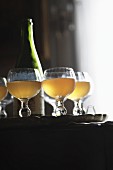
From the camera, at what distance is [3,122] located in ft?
2.41

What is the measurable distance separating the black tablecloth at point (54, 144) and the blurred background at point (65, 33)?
181 centimetres

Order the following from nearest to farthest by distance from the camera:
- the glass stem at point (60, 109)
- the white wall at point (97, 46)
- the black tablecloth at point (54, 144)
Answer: the black tablecloth at point (54, 144) < the glass stem at point (60, 109) < the white wall at point (97, 46)

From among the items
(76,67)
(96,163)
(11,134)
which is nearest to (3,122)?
(11,134)

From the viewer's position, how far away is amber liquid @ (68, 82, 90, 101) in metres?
1.12

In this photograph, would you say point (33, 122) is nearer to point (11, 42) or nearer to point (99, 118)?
point (99, 118)

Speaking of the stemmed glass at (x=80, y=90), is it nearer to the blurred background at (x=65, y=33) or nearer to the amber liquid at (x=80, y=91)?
the amber liquid at (x=80, y=91)

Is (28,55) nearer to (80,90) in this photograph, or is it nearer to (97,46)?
(80,90)

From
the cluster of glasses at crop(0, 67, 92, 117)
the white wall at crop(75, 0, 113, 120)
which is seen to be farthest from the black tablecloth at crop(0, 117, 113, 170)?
the white wall at crop(75, 0, 113, 120)

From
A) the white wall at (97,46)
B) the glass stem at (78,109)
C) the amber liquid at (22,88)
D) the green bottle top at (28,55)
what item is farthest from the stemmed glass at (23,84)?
the white wall at (97,46)

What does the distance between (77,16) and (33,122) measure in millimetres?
2041

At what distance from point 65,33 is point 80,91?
1614 mm

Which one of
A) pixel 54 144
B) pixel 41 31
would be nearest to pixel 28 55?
pixel 54 144

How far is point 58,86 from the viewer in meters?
0.96

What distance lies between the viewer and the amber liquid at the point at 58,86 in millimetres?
955
